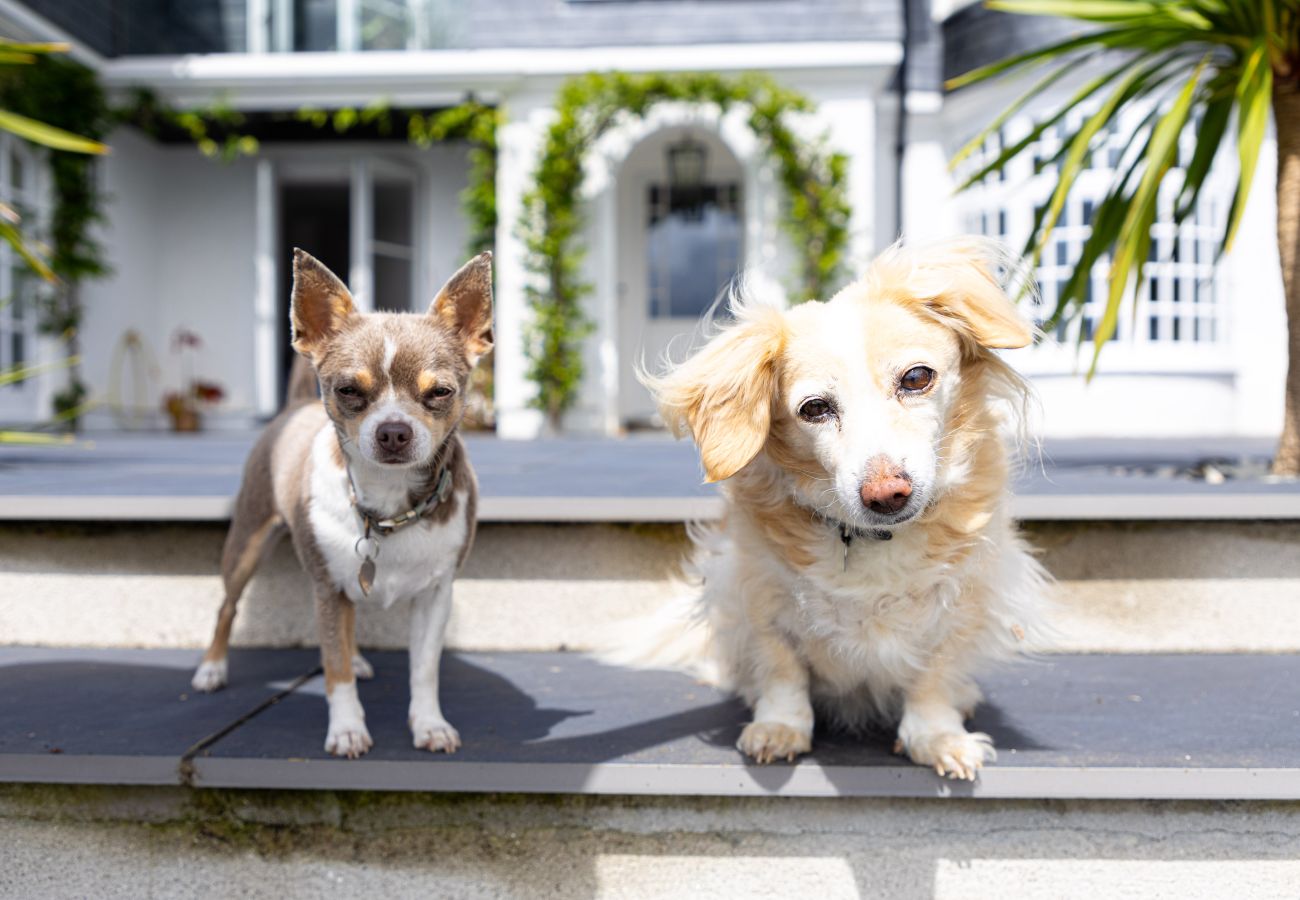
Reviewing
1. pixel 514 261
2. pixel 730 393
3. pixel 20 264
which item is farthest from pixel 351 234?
pixel 730 393

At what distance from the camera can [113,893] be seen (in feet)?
5.44

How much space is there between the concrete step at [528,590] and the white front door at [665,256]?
268 inches

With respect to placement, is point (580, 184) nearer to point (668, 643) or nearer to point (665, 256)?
point (665, 256)

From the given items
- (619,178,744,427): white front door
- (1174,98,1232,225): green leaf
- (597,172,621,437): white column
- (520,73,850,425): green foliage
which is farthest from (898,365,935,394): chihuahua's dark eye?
(619,178,744,427): white front door

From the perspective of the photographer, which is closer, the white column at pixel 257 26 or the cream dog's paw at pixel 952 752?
the cream dog's paw at pixel 952 752

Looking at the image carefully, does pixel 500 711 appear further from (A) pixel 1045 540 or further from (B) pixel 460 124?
(B) pixel 460 124

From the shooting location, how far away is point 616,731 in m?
1.82

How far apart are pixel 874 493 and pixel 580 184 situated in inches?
288

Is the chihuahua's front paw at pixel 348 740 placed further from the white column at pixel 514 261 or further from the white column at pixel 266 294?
the white column at pixel 266 294

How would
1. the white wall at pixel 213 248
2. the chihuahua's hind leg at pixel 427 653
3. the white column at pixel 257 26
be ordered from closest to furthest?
the chihuahua's hind leg at pixel 427 653
the white column at pixel 257 26
the white wall at pixel 213 248


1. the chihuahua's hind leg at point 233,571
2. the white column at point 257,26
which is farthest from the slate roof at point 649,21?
the chihuahua's hind leg at point 233,571

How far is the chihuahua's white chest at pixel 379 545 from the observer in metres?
1.71

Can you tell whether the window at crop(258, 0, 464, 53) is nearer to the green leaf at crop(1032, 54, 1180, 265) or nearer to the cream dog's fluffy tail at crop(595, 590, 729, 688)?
the green leaf at crop(1032, 54, 1180, 265)

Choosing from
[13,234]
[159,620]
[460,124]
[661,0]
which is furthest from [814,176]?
[159,620]
